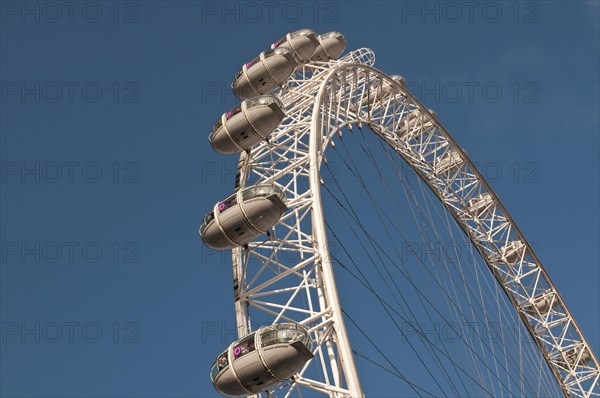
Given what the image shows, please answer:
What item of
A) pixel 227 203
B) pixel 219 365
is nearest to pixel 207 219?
pixel 227 203

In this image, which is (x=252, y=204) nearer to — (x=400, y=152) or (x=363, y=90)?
(x=363, y=90)

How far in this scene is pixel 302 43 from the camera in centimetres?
3384

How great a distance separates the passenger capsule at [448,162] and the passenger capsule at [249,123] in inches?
653

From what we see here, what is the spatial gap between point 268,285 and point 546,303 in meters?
24.8

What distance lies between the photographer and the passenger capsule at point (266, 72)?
3222 cm

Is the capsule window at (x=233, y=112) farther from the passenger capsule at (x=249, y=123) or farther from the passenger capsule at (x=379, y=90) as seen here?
the passenger capsule at (x=379, y=90)

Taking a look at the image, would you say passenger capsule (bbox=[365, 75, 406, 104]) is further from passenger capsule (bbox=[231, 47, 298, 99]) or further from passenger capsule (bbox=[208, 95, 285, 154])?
passenger capsule (bbox=[208, 95, 285, 154])

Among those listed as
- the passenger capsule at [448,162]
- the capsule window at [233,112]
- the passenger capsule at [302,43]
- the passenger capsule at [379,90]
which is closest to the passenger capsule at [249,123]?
the capsule window at [233,112]

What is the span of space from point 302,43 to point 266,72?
2.27m

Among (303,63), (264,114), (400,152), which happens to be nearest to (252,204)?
(264,114)

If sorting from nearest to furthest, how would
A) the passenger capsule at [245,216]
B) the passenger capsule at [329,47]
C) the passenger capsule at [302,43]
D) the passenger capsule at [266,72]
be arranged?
1. the passenger capsule at [245,216]
2. the passenger capsule at [266,72]
3. the passenger capsule at [302,43]
4. the passenger capsule at [329,47]

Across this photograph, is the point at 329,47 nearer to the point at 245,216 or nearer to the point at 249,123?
the point at 249,123

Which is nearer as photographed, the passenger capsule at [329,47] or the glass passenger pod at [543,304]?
the passenger capsule at [329,47]

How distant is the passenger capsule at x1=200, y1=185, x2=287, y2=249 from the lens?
25.5 meters
